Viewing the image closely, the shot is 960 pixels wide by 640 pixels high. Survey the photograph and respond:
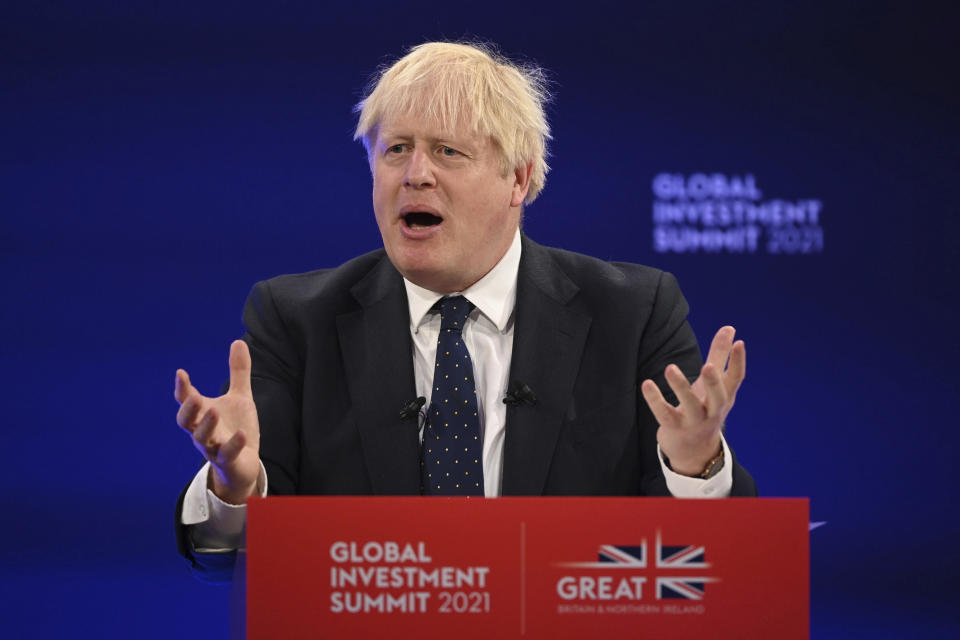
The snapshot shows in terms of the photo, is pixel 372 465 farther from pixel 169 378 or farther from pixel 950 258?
pixel 950 258

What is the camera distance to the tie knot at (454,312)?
2.04 m

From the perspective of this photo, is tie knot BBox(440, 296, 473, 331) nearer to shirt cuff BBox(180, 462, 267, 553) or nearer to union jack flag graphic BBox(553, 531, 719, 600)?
shirt cuff BBox(180, 462, 267, 553)

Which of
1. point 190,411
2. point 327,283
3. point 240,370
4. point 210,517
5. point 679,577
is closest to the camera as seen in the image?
point 679,577

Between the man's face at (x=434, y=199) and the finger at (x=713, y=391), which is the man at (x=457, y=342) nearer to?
the man's face at (x=434, y=199)

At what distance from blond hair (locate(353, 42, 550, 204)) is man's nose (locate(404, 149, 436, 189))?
0.07 m

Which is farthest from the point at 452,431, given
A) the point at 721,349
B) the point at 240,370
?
the point at 721,349

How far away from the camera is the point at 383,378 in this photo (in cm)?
200

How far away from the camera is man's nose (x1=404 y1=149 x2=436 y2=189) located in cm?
196

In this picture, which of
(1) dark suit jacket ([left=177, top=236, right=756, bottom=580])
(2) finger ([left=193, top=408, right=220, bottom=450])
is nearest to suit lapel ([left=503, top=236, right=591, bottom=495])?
(1) dark suit jacket ([left=177, top=236, right=756, bottom=580])

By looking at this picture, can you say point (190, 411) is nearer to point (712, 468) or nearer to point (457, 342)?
point (457, 342)

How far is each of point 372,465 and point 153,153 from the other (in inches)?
90.9

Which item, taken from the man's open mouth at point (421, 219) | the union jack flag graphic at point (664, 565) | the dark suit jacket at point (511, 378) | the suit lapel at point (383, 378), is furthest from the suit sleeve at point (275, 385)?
the union jack flag graphic at point (664, 565)

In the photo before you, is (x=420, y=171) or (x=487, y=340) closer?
(x=420, y=171)

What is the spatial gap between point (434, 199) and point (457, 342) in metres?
0.27
